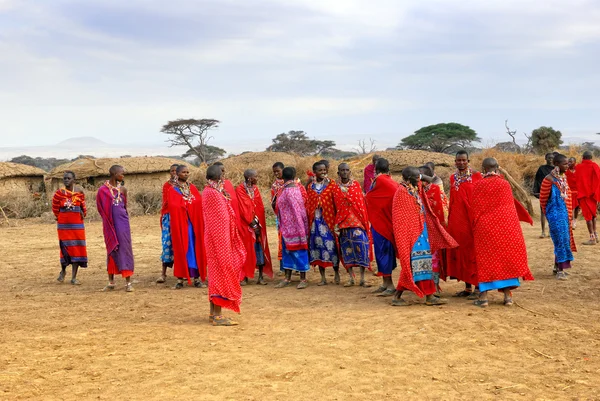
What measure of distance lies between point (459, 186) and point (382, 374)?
3.36m

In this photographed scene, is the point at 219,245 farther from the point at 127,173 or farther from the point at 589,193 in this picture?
the point at 127,173

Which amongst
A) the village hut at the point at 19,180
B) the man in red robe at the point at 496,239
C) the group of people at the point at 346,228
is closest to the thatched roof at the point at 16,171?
the village hut at the point at 19,180

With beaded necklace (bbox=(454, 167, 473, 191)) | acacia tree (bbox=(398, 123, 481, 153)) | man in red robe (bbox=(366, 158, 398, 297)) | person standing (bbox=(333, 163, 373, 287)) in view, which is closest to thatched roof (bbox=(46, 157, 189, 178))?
person standing (bbox=(333, 163, 373, 287))

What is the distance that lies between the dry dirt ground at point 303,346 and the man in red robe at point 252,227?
1.39 feet

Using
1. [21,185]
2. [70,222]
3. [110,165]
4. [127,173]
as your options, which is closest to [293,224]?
[70,222]

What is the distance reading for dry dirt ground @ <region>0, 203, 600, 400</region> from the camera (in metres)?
4.79

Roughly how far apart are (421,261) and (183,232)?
366cm

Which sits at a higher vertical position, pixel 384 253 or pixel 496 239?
pixel 496 239

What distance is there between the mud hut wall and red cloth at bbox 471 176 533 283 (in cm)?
1752

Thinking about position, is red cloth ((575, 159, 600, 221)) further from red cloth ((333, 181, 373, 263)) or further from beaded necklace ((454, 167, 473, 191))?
red cloth ((333, 181, 373, 263))

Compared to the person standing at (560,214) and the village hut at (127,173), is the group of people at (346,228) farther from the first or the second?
the village hut at (127,173)

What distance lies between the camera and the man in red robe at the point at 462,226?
7594 millimetres

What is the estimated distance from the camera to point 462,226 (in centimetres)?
764

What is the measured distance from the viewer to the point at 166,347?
19.5 ft
